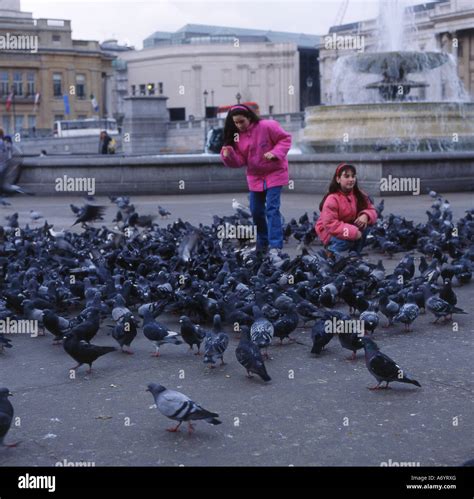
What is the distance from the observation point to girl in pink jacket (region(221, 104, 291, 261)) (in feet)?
29.4

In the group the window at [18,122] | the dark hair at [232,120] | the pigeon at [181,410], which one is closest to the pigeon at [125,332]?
the pigeon at [181,410]

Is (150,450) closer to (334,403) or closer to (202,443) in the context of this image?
(202,443)

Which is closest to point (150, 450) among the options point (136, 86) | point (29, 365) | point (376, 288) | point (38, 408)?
point (38, 408)

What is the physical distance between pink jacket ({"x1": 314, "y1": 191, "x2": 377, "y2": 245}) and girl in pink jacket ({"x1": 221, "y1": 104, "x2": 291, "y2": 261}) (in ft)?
2.20

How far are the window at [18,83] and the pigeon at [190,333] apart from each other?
277ft

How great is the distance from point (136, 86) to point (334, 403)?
351ft
